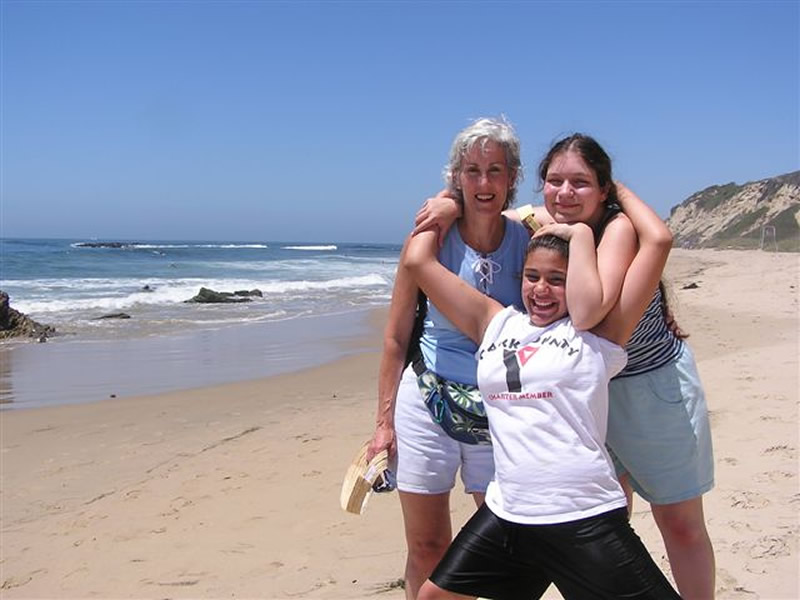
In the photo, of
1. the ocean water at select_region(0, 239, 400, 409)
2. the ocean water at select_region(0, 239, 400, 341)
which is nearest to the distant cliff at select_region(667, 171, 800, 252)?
the ocean water at select_region(0, 239, 400, 341)

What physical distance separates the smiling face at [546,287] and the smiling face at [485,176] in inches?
13.0

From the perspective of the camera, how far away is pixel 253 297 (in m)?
24.0

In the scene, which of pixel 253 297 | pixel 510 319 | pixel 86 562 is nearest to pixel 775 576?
pixel 510 319

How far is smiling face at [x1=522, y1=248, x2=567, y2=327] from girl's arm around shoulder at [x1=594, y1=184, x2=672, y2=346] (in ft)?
0.47

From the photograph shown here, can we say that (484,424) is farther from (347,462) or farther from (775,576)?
(347,462)

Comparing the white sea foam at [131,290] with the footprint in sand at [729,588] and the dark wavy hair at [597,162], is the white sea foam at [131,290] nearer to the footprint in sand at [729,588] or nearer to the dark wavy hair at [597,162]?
the footprint in sand at [729,588]

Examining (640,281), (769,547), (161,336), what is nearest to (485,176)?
(640,281)

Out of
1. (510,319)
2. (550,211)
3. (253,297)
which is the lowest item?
(253,297)

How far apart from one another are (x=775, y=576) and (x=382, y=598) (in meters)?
1.87

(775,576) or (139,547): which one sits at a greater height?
(775,576)

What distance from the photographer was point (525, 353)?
2.26 m

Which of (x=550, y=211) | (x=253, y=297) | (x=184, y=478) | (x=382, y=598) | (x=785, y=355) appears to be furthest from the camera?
(x=253, y=297)

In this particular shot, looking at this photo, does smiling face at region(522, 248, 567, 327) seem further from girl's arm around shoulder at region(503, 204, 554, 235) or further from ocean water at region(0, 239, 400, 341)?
ocean water at region(0, 239, 400, 341)

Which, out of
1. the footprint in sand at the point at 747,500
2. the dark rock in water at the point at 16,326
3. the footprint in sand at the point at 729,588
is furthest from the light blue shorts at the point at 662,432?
the dark rock in water at the point at 16,326
